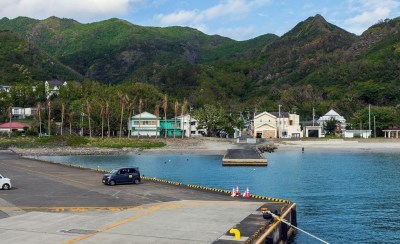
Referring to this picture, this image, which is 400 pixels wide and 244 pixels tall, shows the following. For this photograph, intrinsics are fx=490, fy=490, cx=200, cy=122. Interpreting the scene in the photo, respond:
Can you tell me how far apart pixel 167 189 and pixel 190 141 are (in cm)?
7288

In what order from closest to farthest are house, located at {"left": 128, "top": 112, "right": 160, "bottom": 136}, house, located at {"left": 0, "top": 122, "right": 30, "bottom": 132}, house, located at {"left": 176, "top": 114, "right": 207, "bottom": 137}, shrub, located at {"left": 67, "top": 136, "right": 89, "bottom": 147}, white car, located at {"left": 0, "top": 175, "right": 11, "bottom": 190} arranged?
white car, located at {"left": 0, "top": 175, "right": 11, "bottom": 190}
shrub, located at {"left": 67, "top": 136, "right": 89, "bottom": 147}
house, located at {"left": 0, "top": 122, "right": 30, "bottom": 132}
house, located at {"left": 128, "top": 112, "right": 160, "bottom": 136}
house, located at {"left": 176, "top": 114, "right": 207, "bottom": 137}

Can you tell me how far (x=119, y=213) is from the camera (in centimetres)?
2644

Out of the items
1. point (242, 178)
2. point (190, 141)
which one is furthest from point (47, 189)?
point (190, 141)

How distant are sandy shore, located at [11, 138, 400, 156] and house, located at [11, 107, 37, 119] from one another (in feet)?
164

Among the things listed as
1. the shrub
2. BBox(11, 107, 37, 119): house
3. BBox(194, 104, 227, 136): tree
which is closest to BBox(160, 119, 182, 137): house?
BBox(194, 104, 227, 136): tree

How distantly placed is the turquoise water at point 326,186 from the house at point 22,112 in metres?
71.6

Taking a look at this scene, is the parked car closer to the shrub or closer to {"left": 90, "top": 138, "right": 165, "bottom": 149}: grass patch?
{"left": 90, "top": 138, "right": 165, "bottom": 149}: grass patch

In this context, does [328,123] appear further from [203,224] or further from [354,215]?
[203,224]

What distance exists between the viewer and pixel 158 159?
87375mm

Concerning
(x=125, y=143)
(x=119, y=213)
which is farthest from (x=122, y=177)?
(x=125, y=143)

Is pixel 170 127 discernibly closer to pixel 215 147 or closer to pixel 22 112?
pixel 215 147

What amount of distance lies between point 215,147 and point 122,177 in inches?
2617

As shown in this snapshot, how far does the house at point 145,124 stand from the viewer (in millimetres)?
129875

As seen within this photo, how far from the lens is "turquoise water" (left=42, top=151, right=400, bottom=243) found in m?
30.0
